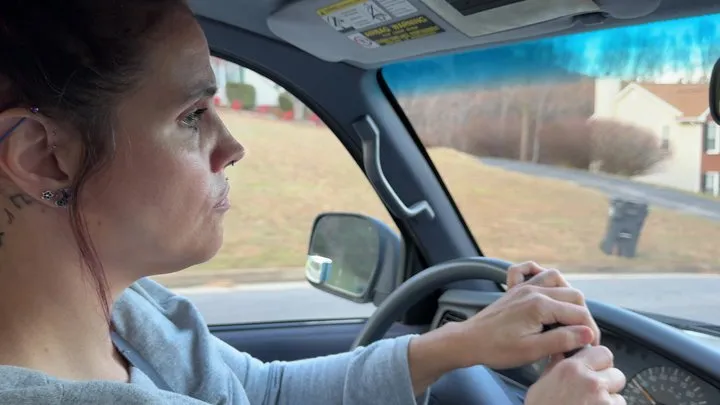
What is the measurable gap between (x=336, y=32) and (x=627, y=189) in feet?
2.87

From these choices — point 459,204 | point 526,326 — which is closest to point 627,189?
point 459,204

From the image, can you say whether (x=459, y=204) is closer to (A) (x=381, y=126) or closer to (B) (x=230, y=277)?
(A) (x=381, y=126)

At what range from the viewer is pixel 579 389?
1052 millimetres

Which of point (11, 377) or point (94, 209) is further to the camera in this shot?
point (94, 209)

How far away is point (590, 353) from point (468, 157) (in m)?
1.23

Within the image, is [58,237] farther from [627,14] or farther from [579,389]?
[627,14]

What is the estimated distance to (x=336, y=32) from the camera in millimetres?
1857

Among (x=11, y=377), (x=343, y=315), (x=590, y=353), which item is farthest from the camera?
(x=343, y=315)

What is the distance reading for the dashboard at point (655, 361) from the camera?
1.27m

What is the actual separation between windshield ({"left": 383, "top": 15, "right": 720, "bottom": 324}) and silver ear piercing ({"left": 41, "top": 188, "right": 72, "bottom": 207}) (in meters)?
1.15

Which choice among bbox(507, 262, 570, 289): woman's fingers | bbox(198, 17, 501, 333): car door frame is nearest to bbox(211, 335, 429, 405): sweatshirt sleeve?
bbox(507, 262, 570, 289): woman's fingers

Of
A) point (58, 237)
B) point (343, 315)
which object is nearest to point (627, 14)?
point (58, 237)

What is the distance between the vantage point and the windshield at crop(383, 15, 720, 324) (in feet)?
5.43

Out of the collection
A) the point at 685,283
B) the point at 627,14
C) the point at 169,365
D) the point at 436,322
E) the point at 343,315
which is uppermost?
the point at 627,14
